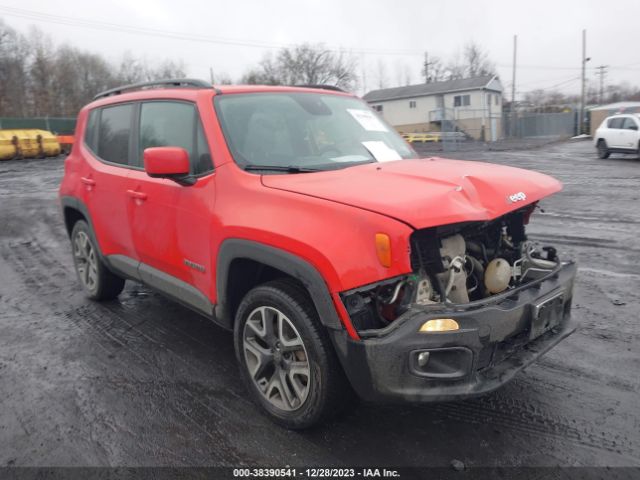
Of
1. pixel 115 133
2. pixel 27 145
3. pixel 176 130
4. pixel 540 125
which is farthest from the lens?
pixel 540 125

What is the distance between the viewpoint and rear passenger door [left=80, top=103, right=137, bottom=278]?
4355 mm

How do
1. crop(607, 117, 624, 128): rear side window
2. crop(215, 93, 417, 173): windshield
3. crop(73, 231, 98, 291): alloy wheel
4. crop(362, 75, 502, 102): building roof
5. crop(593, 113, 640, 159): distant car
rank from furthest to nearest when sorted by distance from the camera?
crop(362, 75, 502, 102): building roof
crop(607, 117, 624, 128): rear side window
crop(593, 113, 640, 159): distant car
crop(73, 231, 98, 291): alloy wheel
crop(215, 93, 417, 173): windshield

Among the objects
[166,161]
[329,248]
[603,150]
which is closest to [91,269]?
[166,161]

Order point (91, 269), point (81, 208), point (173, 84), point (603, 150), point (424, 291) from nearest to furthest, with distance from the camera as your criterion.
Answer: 1. point (424, 291)
2. point (173, 84)
3. point (81, 208)
4. point (91, 269)
5. point (603, 150)

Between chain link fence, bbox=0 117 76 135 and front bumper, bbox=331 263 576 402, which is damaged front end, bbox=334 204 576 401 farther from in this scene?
chain link fence, bbox=0 117 76 135

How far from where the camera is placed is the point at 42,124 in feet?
131

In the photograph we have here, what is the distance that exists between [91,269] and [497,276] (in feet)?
13.1

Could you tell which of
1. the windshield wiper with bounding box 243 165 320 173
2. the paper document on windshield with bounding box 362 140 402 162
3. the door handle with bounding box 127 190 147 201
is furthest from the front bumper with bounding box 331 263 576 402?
the door handle with bounding box 127 190 147 201

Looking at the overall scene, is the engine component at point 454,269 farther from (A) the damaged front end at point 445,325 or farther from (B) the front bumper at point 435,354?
(B) the front bumper at point 435,354

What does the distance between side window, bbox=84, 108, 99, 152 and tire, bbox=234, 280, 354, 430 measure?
2745 mm

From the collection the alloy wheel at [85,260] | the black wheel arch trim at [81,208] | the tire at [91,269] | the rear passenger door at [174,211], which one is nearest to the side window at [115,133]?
the rear passenger door at [174,211]

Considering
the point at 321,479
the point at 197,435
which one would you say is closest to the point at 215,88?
the point at 197,435

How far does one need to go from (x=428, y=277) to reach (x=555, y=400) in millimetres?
1315

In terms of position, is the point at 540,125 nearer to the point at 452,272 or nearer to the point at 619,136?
the point at 619,136
